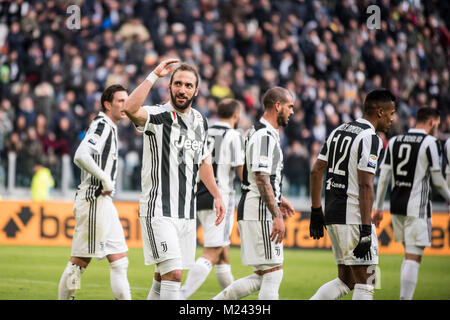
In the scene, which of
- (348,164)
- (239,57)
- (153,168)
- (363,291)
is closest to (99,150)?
(153,168)

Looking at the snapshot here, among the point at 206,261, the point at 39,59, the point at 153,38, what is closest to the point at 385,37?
the point at 153,38

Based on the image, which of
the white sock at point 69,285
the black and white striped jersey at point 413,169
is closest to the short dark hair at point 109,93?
the white sock at point 69,285

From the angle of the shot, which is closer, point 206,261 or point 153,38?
point 206,261

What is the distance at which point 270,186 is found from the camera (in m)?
6.41

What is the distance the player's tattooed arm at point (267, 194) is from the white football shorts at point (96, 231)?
65.2 inches

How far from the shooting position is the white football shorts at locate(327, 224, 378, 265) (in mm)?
6277

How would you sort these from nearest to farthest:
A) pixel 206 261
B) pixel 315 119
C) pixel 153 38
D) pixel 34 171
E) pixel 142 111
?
1. pixel 142 111
2. pixel 206 261
3. pixel 34 171
4. pixel 315 119
5. pixel 153 38

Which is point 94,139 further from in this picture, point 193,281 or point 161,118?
point 193,281

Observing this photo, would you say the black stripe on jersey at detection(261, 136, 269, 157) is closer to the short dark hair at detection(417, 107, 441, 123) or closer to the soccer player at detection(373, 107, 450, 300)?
the soccer player at detection(373, 107, 450, 300)

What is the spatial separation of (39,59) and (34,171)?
3731 mm

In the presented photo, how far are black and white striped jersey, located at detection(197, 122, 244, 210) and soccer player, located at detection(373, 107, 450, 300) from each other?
70.8 inches

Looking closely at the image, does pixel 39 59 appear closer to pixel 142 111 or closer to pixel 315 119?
pixel 315 119

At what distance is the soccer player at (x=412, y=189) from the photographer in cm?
845

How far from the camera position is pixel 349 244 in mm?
6363
